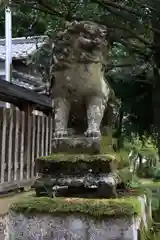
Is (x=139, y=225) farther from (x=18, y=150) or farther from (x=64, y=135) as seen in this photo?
(x=18, y=150)

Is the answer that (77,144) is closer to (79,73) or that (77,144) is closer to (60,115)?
(60,115)

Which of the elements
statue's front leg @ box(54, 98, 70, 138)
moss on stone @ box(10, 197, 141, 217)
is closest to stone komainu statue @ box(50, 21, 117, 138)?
statue's front leg @ box(54, 98, 70, 138)

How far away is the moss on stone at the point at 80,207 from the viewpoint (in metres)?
2.38

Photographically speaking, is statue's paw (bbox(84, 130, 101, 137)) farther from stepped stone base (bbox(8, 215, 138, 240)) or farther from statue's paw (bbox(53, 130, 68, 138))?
stepped stone base (bbox(8, 215, 138, 240))

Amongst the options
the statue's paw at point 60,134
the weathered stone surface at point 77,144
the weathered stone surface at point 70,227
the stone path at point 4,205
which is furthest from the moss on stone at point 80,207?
the stone path at point 4,205

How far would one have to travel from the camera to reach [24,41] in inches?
438

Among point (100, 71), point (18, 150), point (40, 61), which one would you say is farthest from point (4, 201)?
point (100, 71)

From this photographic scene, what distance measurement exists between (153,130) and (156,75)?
125 centimetres

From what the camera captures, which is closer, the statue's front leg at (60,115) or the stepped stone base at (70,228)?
the stepped stone base at (70,228)

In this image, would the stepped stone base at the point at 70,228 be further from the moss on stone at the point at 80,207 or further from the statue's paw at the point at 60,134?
the statue's paw at the point at 60,134

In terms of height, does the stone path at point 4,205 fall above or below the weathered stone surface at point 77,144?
below

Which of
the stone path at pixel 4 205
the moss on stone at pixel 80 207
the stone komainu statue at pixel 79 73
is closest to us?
the moss on stone at pixel 80 207

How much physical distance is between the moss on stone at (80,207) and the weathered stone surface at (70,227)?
0.11 feet

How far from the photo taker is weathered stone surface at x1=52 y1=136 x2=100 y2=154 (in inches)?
112
